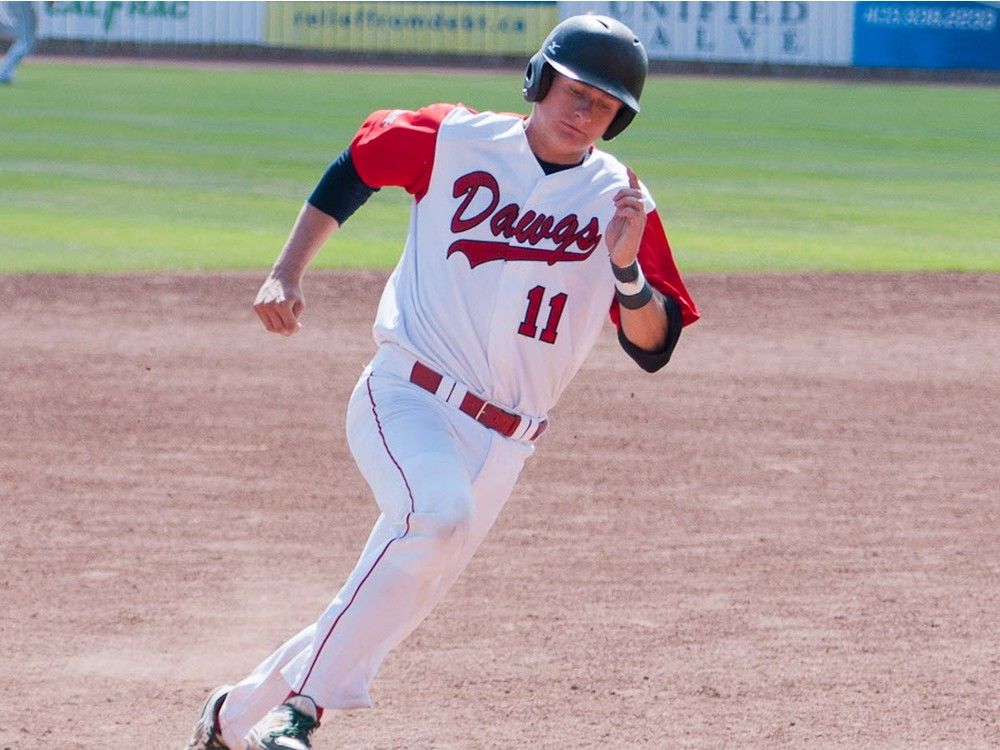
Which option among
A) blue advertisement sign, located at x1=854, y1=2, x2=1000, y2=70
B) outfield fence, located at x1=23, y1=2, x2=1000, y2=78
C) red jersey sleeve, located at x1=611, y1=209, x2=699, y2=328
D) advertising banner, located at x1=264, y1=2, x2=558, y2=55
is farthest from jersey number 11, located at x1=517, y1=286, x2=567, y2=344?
advertising banner, located at x1=264, y1=2, x2=558, y2=55

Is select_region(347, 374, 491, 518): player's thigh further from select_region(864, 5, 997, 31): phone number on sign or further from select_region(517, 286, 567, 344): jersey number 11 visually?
select_region(864, 5, 997, 31): phone number on sign

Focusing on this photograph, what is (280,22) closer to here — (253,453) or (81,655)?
(253,453)

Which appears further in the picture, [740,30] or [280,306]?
[740,30]

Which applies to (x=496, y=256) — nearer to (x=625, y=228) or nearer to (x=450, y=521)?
(x=625, y=228)

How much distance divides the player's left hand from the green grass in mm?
8996

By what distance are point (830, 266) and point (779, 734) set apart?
9.19 metres

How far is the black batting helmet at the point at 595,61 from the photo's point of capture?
3.74 meters

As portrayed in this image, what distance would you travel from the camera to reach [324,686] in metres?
3.50

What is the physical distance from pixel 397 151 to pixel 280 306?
0.46 metres

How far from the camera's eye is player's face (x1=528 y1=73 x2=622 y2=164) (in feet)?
12.4

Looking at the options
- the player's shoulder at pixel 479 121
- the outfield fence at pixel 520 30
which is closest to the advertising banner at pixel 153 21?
the outfield fence at pixel 520 30

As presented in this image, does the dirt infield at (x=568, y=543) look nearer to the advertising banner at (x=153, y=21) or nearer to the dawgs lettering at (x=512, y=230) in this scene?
the dawgs lettering at (x=512, y=230)

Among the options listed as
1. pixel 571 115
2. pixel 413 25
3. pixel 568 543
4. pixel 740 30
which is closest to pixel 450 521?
pixel 571 115

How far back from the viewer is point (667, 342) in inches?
150
